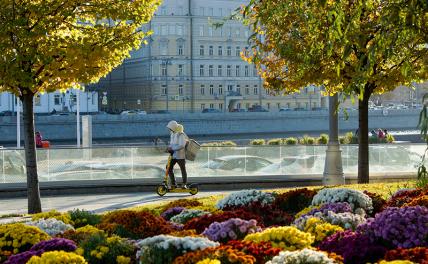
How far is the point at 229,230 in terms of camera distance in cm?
966

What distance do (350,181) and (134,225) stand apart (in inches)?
590

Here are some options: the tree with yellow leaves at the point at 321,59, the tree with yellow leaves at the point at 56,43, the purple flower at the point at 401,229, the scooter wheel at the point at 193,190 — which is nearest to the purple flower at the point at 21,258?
the purple flower at the point at 401,229

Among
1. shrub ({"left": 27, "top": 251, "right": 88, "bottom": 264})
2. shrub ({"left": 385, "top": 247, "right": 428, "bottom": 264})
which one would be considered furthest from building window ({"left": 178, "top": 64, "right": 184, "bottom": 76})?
shrub ({"left": 385, "top": 247, "right": 428, "bottom": 264})

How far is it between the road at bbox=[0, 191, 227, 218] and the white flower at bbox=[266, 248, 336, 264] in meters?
12.2

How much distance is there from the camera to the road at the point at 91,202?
20.0 meters

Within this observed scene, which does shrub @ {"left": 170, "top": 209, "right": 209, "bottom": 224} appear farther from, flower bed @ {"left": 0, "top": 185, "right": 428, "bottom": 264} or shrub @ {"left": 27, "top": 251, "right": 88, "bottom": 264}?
shrub @ {"left": 27, "top": 251, "right": 88, "bottom": 264}

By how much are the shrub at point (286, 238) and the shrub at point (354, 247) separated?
0.31m

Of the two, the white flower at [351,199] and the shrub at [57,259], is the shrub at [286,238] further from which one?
the white flower at [351,199]

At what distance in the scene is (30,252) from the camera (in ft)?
28.9

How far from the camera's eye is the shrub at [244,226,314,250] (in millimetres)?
A: 8578

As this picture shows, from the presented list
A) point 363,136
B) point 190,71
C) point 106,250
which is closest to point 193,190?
point 363,136

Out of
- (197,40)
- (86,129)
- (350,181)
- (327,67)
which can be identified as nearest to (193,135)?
(197,40)

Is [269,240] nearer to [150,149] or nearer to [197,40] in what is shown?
[150,149]

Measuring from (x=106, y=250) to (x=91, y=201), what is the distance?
1296cm
